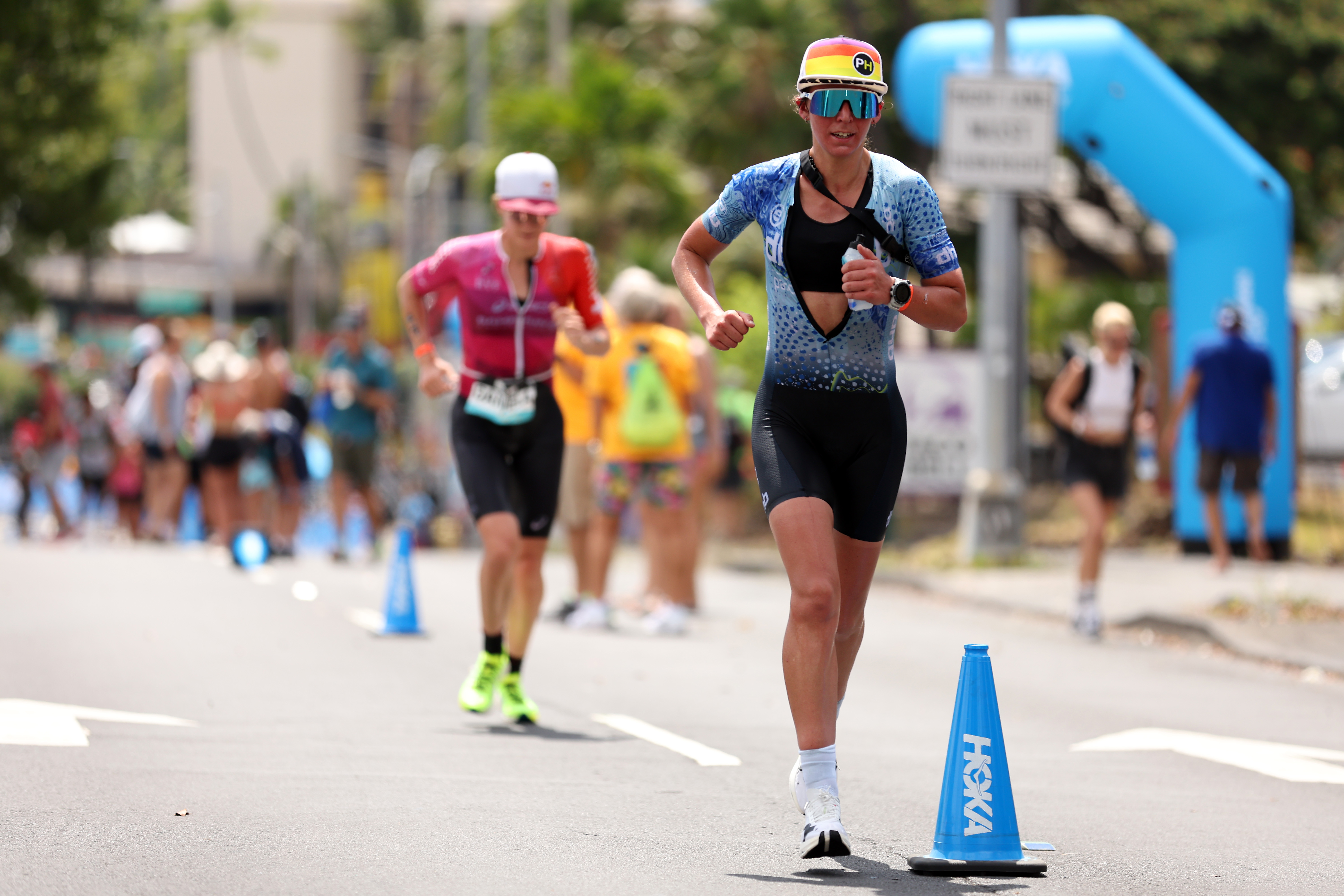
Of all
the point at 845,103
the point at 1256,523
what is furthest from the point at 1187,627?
the point at 845,103

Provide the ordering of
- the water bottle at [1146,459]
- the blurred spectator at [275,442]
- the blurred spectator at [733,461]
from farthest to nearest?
the blurred spectator at [733,461], the water bottle at [1146,459], the blurred spectator at [275,442]

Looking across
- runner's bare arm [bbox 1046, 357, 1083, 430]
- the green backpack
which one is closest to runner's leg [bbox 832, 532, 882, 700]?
runner's bare arm [bbox 1046, 357, 1083, 430]

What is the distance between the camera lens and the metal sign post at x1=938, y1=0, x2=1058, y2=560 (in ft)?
52.0

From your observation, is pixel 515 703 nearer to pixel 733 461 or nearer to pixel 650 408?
pixel 650 408

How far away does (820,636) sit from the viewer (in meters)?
5.41

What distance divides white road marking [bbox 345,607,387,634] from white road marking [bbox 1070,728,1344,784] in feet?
16.5

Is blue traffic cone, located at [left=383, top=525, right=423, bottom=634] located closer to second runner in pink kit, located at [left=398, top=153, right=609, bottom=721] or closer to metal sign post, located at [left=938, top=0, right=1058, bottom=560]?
second runner in pink kit, located at [left=398, top=153, right=609, bottom=721]

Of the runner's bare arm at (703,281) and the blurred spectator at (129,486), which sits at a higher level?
the runner's bare arm at (703,281)

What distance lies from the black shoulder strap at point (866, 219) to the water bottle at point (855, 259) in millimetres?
51

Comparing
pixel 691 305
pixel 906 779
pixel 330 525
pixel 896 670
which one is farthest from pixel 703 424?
pixel 330 525

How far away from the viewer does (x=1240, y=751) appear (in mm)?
7801

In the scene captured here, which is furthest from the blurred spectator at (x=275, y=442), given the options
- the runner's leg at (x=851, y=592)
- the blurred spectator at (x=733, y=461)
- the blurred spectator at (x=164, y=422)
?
the runner's leg at (x=851, y=592)

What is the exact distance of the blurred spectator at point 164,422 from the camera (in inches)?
786

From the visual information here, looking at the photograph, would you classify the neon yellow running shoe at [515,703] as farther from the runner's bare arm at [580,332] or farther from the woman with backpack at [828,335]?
the woman with backpack at [828,335]
